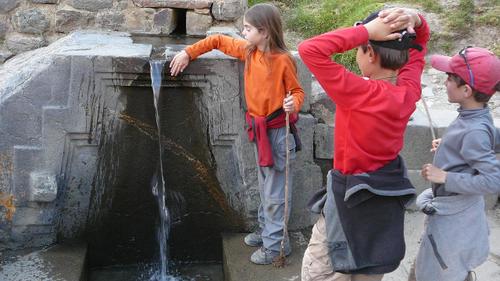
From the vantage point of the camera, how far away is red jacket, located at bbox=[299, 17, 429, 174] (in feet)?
6.73

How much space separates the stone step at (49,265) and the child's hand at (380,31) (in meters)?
2.01

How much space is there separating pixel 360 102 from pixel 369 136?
13 centimetres

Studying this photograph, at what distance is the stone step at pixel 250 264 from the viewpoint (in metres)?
3.11

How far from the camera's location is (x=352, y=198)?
217 cm

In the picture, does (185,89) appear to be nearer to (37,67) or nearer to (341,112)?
(37,67)

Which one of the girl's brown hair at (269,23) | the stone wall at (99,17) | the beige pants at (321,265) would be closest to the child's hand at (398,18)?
the beige pants at (321,265)

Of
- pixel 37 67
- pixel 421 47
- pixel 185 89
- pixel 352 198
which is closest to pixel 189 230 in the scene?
pixel 185 89

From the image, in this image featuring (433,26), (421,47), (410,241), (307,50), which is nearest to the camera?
(307,50)

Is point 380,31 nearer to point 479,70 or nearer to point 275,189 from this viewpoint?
point 479,70

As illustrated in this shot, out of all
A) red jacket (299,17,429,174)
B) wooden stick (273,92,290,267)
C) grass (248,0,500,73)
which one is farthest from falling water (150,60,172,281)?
grass (248,0,500,73)

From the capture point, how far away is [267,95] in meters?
3.00

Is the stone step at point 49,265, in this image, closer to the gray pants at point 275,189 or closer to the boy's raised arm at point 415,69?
the gray pants at point 275,189

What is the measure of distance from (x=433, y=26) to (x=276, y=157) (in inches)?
147

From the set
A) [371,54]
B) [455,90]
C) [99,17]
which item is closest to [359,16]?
[99,17]
